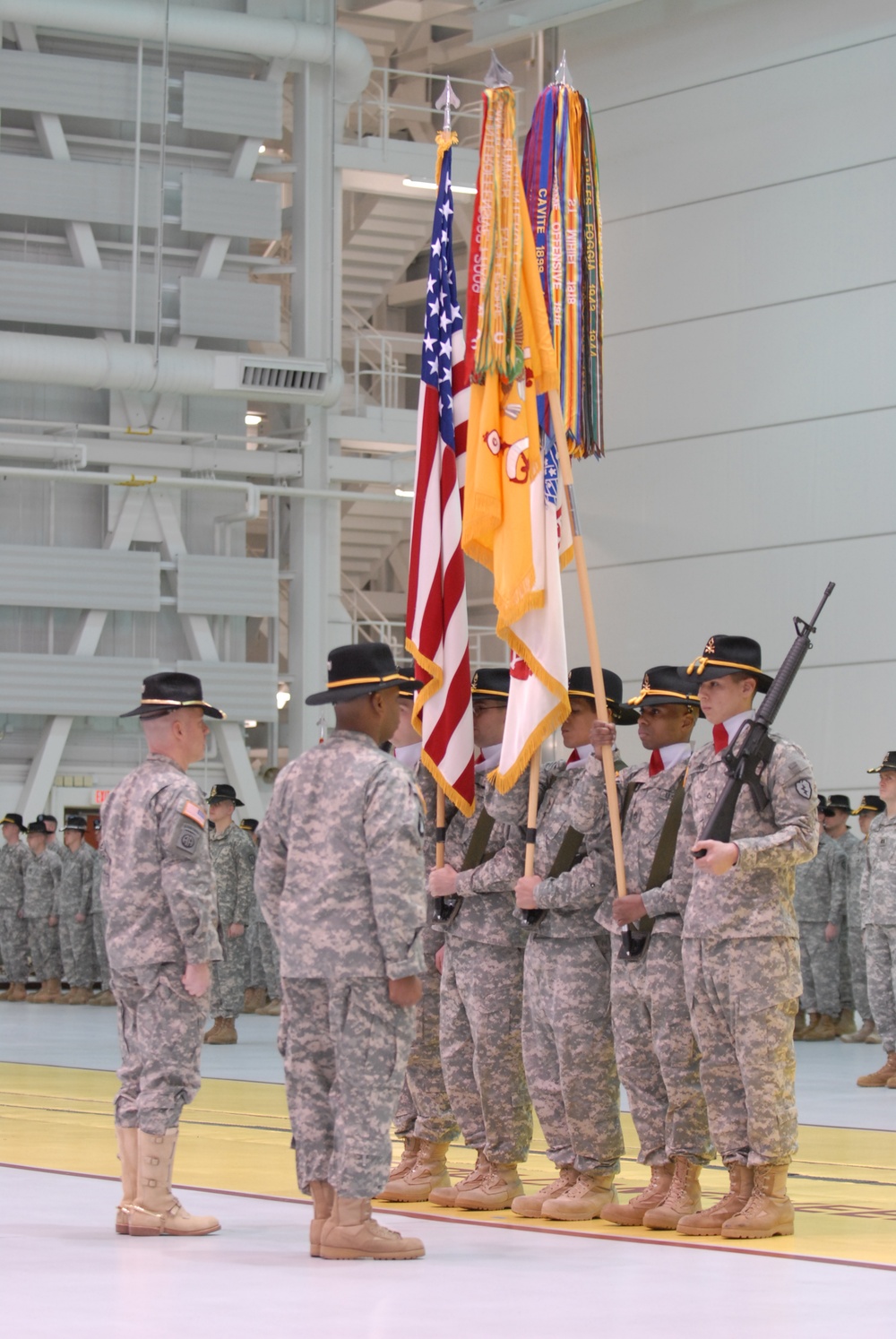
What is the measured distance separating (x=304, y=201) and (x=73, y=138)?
2578 millimetres

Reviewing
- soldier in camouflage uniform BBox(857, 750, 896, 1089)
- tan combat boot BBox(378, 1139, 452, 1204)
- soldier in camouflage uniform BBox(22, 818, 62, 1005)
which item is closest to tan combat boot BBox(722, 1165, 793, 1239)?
tan combat boot BBox(378, 1139, 452, 1204)

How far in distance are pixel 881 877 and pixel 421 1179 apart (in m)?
5.33

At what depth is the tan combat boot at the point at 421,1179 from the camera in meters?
6.61

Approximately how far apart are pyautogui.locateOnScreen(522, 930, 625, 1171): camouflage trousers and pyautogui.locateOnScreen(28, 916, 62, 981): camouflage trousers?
1436 cm

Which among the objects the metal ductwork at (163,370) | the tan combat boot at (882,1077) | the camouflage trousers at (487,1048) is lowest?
the tan combat boot at (882,1077)

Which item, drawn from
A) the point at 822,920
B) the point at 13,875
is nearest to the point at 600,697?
the point at 822,920

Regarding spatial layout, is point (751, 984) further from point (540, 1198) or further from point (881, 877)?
point (881, 877)

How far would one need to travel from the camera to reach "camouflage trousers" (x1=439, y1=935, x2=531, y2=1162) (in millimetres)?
6414

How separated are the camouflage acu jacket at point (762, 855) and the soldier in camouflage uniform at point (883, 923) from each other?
5433 millimetres

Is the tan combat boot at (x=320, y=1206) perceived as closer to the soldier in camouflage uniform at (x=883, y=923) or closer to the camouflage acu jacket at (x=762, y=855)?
the camouflage acu jacket at (x=762, y=855)

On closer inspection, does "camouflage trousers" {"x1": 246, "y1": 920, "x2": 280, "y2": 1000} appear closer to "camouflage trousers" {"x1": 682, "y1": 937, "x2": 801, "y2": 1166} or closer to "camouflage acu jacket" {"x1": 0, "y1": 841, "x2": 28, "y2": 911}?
"camouflage acu jacket" {"x1": 0, "y1": 841, "x2": 28, "y2": 911}

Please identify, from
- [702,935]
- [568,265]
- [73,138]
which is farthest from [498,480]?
[73,138]

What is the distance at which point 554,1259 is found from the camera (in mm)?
5441

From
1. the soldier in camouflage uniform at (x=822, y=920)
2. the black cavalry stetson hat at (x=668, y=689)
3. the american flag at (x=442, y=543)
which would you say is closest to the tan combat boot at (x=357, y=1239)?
the american flag at (x=442, y=543)
